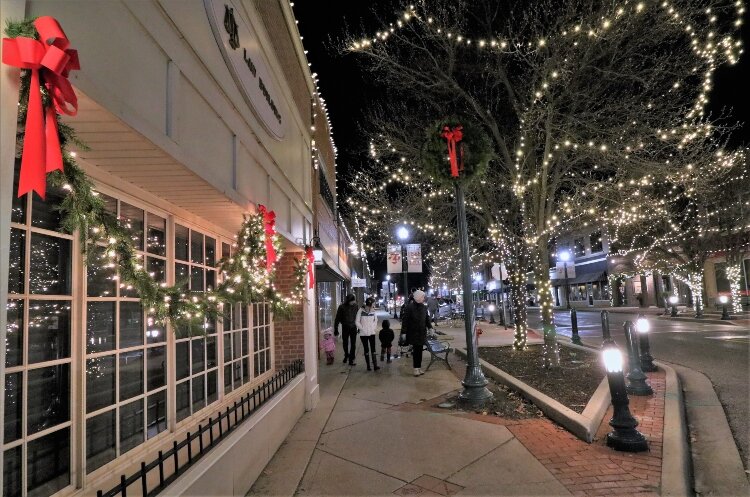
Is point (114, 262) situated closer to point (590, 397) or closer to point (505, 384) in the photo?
point (590, 397)

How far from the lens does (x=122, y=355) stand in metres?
3.44

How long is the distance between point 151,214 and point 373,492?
3.00 meters

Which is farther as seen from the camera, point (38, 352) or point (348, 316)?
point (348, 316)

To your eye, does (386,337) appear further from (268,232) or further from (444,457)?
(268,232)

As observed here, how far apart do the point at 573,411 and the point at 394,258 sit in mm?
17986

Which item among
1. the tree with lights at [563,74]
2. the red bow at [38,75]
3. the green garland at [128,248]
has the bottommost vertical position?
the green garland at [128,248]

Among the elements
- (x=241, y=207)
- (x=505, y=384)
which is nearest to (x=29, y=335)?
(x=241, y=207)

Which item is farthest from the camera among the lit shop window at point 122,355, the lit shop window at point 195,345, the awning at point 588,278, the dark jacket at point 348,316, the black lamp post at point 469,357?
the awning at point 588,278

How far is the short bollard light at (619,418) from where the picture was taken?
510 centimetres

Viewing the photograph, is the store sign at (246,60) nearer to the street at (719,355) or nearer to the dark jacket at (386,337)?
the street at (719,355)

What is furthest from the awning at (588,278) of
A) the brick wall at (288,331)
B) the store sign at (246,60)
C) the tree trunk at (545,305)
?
the store sign at (246,60)

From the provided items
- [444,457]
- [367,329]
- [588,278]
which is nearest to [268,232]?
[444,457]

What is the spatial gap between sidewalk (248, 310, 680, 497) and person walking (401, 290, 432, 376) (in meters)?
2.73

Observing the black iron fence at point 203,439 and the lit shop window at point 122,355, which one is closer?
the black iron fence at point 203,439
